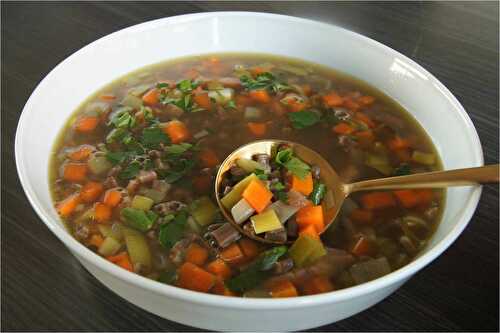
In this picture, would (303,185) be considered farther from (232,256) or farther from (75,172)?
(75,172)

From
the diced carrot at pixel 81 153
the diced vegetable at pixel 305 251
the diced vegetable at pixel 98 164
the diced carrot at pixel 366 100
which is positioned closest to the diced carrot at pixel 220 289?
the diced vegetable at pixel 305 251

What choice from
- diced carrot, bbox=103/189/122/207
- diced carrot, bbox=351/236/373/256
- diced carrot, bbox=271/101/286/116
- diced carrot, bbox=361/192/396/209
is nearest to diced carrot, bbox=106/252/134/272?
diced carrot, bbox=103/189/122/207

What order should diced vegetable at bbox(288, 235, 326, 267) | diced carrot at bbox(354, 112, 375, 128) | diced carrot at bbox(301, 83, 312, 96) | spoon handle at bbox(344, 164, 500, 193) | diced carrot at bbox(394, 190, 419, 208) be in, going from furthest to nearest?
diced carrot at bbox(301, 83, 312, 96), diced carrot at bbox(354, 112, 375, 128), diced carrot at bbox(394, 190, 419, 208), diced vegetable at bbox(288, 235, 326, 267), spoon handle at bbox(344, 164, 500, 193)

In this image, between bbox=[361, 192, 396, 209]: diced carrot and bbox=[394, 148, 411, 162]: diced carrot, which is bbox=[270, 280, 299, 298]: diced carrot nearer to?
bbox=[361, 192, 396, 209]: diced carrot

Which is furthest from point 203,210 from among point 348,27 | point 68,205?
point 348,27

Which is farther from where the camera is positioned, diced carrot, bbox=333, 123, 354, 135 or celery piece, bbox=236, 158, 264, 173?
diced carrot, bbox=333, 123, 354, 135

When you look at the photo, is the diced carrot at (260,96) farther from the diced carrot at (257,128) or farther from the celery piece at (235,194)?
the celery piece at (235,194)

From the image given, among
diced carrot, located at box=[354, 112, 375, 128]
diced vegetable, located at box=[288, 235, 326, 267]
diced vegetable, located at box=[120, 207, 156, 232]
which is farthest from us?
diced carrot, located at box=[354, 112, 375, 128]

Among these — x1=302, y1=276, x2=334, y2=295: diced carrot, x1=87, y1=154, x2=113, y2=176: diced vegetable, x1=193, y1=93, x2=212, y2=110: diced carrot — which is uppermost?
x1=193, y1=93, x2=212, y2=110: diced carrot
